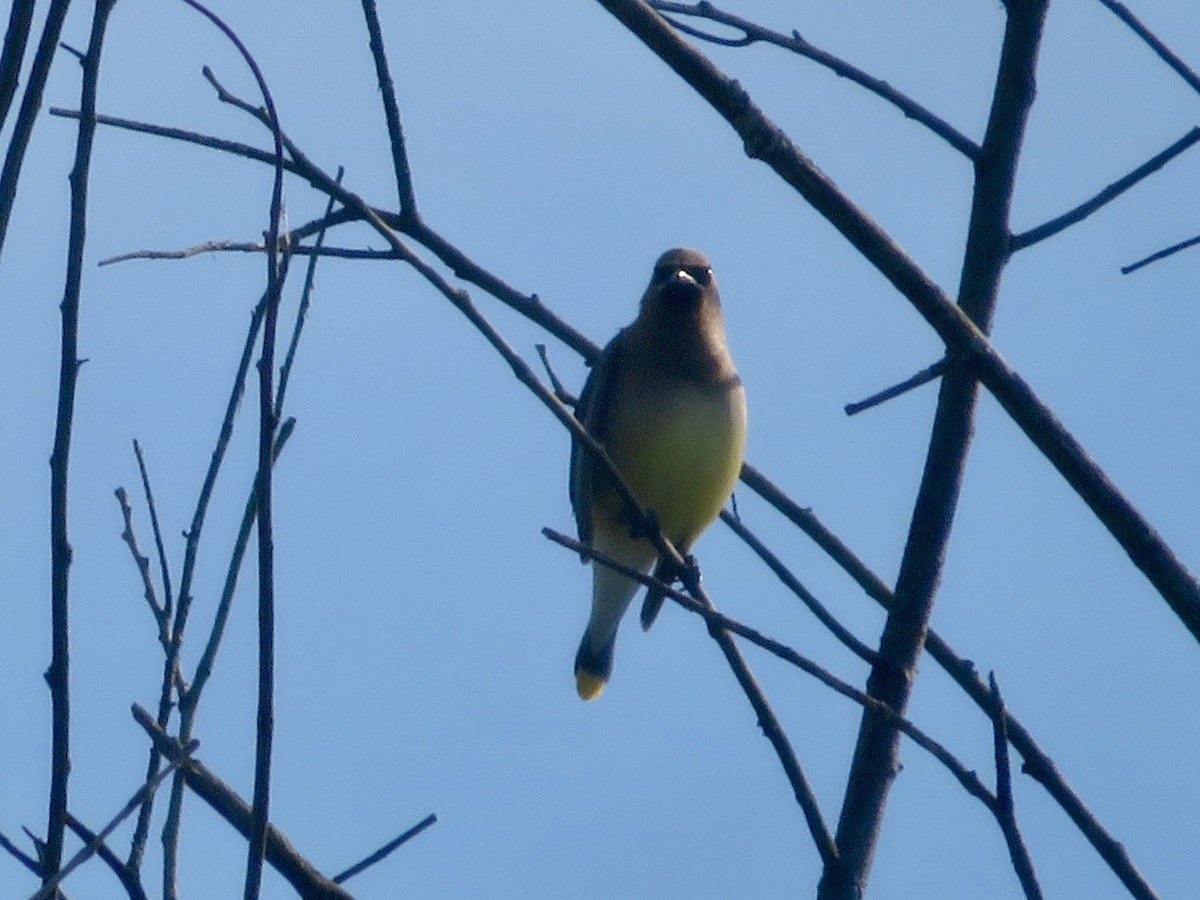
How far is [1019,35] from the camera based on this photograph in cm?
324

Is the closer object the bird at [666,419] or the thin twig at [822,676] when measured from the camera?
the thin twig at [822,676]

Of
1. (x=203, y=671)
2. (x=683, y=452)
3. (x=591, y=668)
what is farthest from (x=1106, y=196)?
(x=591, y=668)

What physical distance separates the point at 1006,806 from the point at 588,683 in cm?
452

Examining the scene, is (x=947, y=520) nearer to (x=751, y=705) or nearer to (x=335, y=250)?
(x=751, y=705)

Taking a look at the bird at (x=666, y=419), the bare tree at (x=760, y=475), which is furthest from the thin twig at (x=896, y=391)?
the bird at (x=666, y=419)

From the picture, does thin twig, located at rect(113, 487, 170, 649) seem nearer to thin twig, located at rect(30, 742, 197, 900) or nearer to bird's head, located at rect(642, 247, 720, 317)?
thin twig, located at rect(30, 742, 197, 900)

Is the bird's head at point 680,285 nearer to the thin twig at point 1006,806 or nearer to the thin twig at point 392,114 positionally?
the thin twig at point 392,114

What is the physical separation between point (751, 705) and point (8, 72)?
60.7 inches

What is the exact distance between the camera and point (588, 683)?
6773 millimetres

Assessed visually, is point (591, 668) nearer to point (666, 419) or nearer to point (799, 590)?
point (666, 419)

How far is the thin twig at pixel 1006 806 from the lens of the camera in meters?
2.22

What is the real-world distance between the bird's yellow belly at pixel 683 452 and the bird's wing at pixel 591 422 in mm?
131

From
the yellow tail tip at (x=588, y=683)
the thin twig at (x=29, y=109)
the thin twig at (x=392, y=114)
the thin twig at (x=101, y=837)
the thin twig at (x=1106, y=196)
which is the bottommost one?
the thin twig at (x=101, y=837)

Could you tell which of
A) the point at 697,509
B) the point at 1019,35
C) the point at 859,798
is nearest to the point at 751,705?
the point at 859,798
